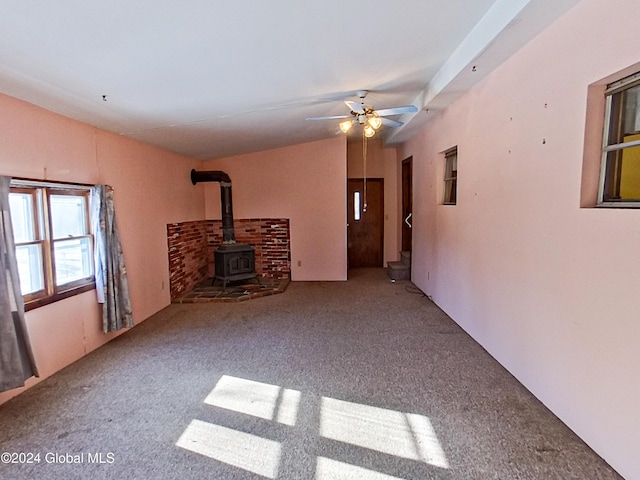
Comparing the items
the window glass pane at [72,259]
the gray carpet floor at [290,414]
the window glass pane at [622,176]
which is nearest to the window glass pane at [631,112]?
the window glass pane at [622,176]

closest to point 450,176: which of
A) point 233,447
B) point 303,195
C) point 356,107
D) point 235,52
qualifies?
point 356,107

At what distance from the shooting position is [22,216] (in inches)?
113

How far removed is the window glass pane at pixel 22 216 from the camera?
2.80 meters

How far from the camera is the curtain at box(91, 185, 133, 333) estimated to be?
11.6ft

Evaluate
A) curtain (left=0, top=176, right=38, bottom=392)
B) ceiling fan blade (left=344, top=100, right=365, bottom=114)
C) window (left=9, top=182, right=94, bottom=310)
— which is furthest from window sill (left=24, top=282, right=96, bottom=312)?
ceiling fan blade (left=344, top=100, right=365, bottom=114)

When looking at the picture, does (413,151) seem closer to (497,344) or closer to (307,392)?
(497,344)

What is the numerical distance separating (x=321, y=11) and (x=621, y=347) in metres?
2.39

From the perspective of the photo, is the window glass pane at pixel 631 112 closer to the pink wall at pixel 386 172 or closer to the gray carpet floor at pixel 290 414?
the gray carpet floor at pixel 290 414

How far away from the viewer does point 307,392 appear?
2674mm

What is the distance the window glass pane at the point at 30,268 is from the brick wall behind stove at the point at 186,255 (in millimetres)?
2148

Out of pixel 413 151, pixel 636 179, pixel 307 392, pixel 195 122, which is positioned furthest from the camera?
pixel 413 151

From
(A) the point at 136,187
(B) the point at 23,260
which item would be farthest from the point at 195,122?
(B) the point at 23,260

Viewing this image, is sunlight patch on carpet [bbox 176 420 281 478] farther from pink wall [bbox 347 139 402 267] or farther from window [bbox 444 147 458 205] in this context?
pink wall [bbox 347 139 402 267]

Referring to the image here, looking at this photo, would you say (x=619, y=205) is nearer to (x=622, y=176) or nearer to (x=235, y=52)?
(x=622, y=176)
